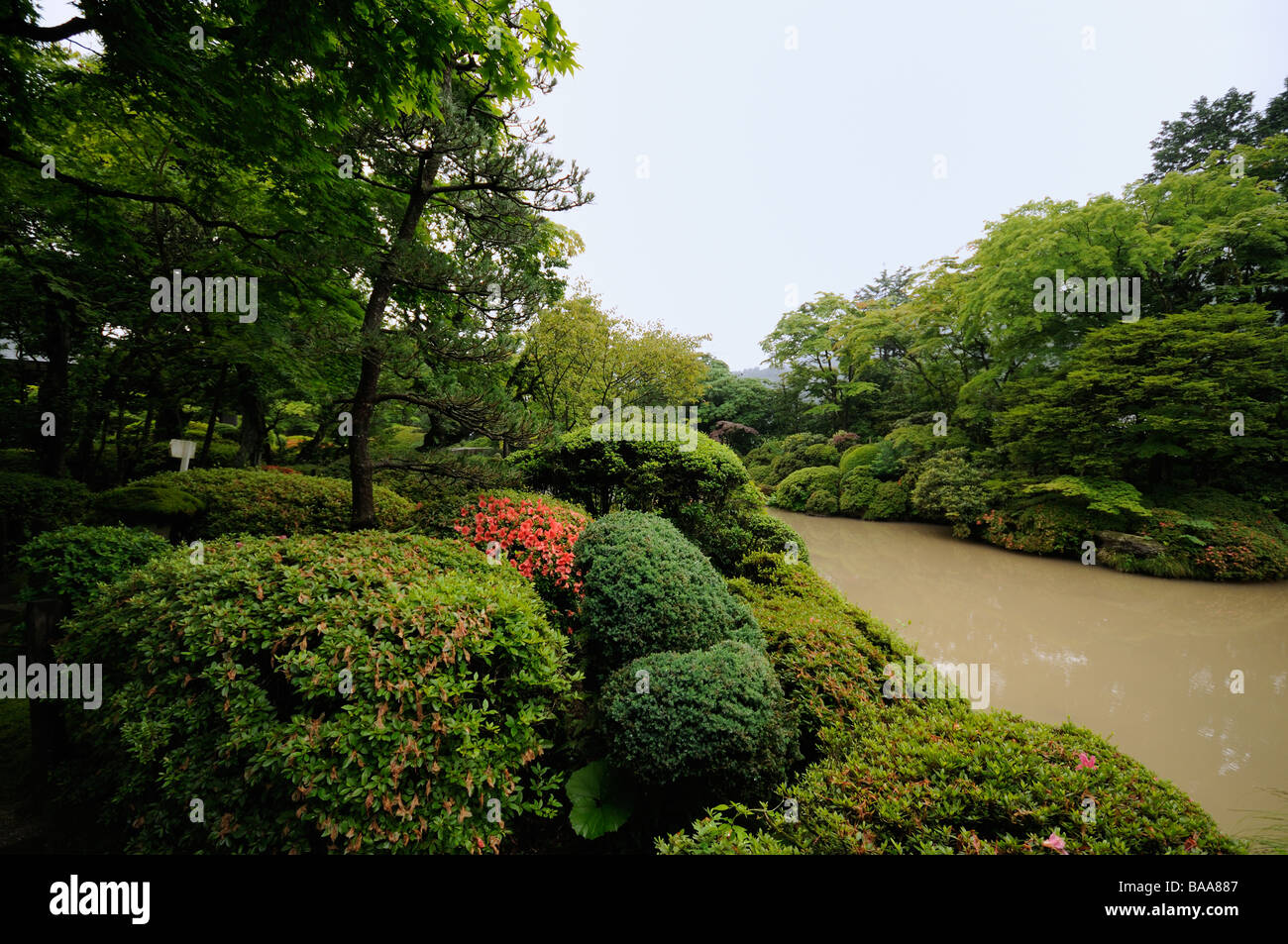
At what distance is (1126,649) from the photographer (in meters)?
4.88

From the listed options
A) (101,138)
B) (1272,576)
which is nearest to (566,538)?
(101,138)

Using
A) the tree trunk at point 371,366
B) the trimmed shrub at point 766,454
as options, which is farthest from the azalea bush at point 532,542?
the trimmed shrub at point 766,454

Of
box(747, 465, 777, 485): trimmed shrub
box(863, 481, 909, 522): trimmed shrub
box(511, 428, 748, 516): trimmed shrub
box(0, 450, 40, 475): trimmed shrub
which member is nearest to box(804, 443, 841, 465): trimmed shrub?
box(747, 465, 777, 485): trimmed shrub

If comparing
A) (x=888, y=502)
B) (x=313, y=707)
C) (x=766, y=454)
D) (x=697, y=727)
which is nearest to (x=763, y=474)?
(x=766, y=454)

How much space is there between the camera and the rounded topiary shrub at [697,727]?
215cm

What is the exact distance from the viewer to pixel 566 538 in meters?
4.05

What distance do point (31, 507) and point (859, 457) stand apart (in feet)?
55.6

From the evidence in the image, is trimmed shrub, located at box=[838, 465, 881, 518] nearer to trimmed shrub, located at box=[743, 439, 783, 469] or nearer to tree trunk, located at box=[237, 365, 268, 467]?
trimmed shrub, located at box=[743, 439, 783, 469]

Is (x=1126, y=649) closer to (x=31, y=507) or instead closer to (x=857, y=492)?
(x=857, y=492)

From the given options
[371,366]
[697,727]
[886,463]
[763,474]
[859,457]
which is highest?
[371,366]

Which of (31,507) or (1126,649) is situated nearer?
(31,507)
